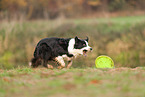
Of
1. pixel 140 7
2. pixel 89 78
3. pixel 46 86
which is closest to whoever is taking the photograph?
pixel 46 86

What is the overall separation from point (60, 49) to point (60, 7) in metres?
33.8

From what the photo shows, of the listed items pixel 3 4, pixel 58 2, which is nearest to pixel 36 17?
pixel 3 4

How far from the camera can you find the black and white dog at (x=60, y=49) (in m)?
9.87

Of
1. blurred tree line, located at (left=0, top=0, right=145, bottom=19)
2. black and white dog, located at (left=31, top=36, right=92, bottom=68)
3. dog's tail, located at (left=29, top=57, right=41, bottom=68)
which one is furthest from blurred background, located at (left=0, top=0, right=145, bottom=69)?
blurred tree line, located at (left=0, top=0, right=145, bottom=19)

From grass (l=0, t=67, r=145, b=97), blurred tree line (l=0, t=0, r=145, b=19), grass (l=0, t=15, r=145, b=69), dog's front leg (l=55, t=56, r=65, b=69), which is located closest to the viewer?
grass (l=0, t=67, r=145, b=97)

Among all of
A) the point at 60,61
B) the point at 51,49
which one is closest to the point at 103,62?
the point at 60,61

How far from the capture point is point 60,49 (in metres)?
9.96

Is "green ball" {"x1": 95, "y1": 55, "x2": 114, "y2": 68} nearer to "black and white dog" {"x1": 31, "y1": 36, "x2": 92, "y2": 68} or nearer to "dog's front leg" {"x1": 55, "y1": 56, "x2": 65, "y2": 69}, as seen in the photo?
"black and white dog" {"x1": 31, "y1": 36, "x2": 92, "y2": 68}

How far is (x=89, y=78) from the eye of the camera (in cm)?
630

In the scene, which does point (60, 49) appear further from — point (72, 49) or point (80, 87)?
point (80, 87)

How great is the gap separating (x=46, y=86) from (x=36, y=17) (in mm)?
31544

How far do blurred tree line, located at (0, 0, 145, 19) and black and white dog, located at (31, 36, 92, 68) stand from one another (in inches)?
900

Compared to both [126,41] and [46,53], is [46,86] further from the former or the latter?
[126,41]

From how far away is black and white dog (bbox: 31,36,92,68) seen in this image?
388 inches
